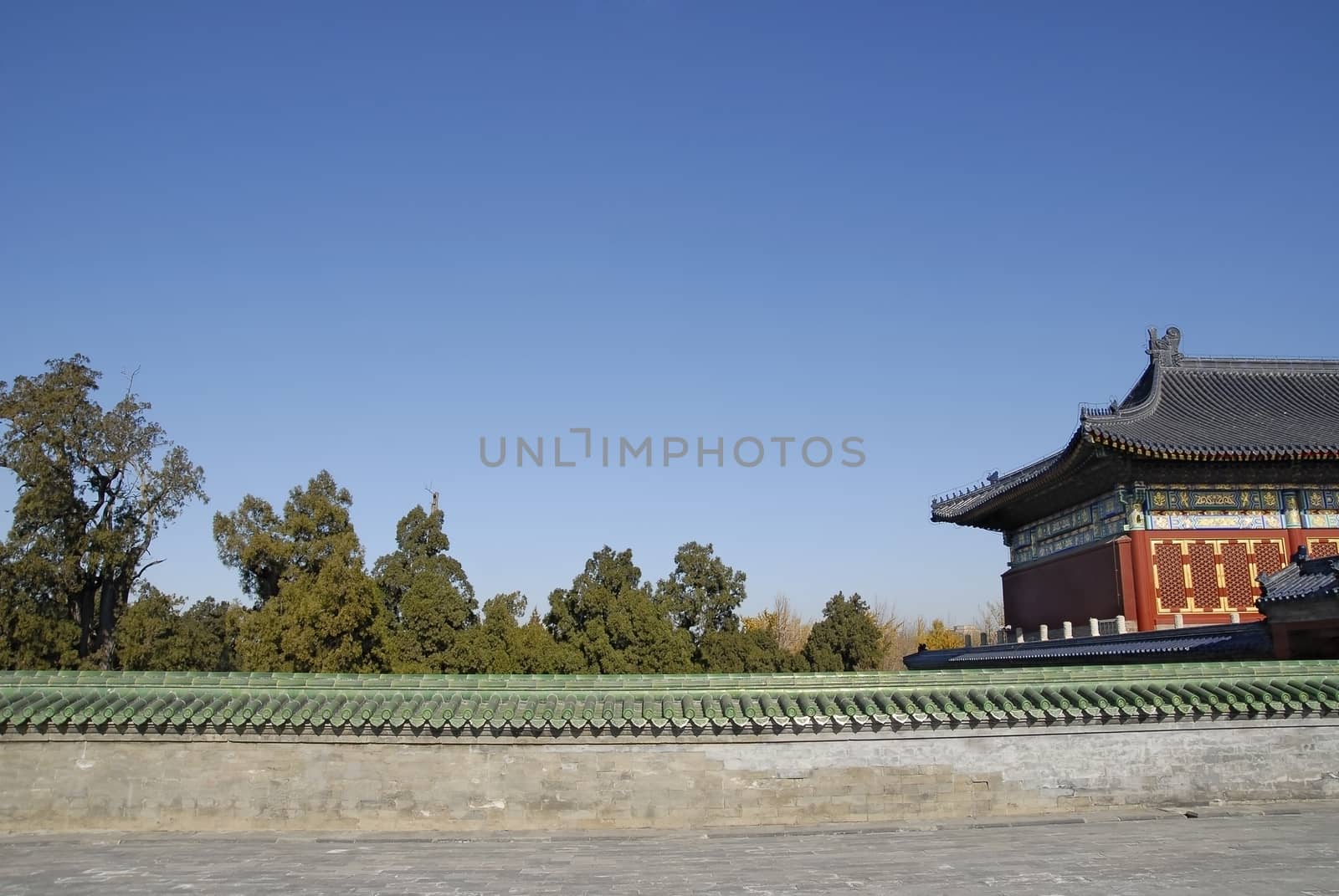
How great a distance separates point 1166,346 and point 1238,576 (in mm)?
6105

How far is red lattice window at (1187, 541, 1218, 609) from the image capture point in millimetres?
18594

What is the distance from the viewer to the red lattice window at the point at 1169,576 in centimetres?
1862

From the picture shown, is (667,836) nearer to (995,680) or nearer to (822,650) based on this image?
(995,680)

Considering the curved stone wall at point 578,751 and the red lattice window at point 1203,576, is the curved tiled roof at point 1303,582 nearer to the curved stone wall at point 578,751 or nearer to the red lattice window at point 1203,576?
the curved stone wall at point 578,751

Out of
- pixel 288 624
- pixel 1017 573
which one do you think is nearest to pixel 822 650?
pixel 1017 573

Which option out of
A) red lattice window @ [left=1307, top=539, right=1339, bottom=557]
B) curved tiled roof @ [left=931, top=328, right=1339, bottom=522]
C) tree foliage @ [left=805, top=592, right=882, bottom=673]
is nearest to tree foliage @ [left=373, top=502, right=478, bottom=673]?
tree foliage @ [left=805, top=592, right=882, bottom=673]

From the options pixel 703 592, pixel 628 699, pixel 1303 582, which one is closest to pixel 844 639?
pixel 703 592

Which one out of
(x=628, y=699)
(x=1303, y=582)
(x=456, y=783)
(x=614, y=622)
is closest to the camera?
(x=456, y=783)

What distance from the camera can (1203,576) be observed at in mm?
18734

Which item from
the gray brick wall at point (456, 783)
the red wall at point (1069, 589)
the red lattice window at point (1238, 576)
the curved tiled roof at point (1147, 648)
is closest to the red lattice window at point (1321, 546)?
the red lattice window at point (1238, 576)

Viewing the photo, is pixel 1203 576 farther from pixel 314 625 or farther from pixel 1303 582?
pixel 314 625

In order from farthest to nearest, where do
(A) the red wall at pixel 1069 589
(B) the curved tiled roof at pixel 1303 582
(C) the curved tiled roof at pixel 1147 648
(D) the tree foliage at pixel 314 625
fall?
(D) the tree foliage at pixel 314 625
(A) the red wall at pixel 1069 589
(C) the curved tiled roof at pixel 1147 648
(B) the curved tiled roof at pixel 1303 582

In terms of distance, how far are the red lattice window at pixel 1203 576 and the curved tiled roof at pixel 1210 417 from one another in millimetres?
1717

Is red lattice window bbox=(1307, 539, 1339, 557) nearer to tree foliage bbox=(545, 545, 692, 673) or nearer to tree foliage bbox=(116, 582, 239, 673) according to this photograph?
tree foliage bbox=(545, 545, 692, 673)
